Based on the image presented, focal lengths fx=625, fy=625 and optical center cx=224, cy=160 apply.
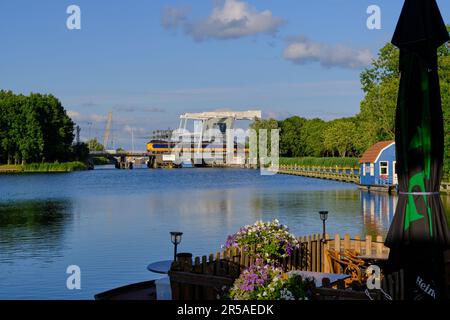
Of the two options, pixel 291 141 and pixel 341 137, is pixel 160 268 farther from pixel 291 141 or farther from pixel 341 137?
pixel 291 141

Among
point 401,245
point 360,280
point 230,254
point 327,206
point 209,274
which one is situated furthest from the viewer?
point 327,206

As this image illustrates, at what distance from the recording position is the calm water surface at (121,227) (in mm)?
24672

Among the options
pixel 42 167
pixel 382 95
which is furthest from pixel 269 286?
pixel 42 167

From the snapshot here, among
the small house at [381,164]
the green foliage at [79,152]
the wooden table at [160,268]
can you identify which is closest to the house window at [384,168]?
the small house at [381,164]

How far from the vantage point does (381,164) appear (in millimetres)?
65375

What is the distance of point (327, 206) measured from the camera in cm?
5341

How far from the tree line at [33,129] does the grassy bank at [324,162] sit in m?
55.4

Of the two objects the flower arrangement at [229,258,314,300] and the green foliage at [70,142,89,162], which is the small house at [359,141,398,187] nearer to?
the flower arrangement at [229,258,314,300]

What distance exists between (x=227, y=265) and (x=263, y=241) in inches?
36.9
